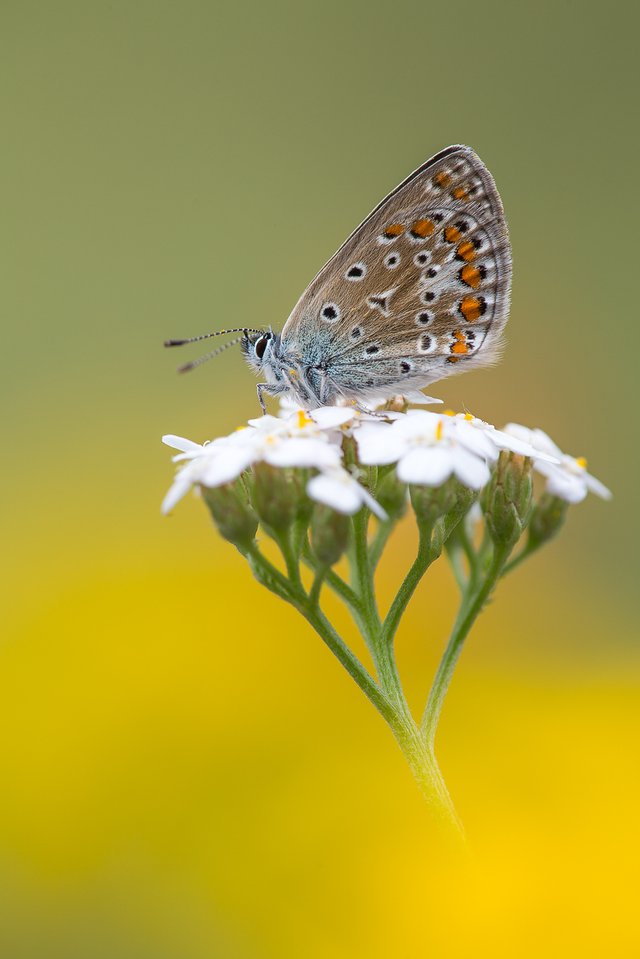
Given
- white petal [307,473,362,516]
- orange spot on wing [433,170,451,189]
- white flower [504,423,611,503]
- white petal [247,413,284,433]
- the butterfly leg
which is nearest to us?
white petal [307,473,362,516]

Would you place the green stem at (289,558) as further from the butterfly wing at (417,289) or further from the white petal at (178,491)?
the butterfly wing at (417,289)

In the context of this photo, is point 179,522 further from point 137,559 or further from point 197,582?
point 197,582

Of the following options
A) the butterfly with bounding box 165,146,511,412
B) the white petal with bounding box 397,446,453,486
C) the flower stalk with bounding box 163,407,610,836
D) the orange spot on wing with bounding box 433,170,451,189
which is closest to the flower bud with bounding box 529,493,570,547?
the flower stalk with bounding box 163,407,610,836

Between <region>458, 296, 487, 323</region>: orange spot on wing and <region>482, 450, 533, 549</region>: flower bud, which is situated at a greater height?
<region>458, 296, 487, 323</region>: orange spot on wing

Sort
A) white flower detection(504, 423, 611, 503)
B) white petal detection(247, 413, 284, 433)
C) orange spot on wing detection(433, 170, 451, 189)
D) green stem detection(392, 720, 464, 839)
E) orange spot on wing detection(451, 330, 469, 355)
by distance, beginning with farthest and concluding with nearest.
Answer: orange spot on wing detection(451, 330, 469, 355) < orange spot on wing detection(433, 170, 451, 189) < white flower detection(504, 423, 611, 503) < white petal detection(247, 413, 284, 433) < green stem detection(392, 720, 464, 839)

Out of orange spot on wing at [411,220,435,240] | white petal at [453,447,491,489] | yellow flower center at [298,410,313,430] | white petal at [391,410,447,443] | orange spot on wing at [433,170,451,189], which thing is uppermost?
orange spot on wing at [433,170,451,189]

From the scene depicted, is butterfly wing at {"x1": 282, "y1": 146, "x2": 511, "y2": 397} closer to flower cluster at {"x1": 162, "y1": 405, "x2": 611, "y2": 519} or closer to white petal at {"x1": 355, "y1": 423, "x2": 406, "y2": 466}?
flower cluster at {"x1": 162, "y1": 405, "x2": 611, "y2": 519}

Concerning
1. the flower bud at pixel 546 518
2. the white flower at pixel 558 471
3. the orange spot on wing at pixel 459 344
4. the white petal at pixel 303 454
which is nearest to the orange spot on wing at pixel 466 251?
the orange spot on wing at pixel 459 344

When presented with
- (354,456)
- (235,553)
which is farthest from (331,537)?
(235,553)
